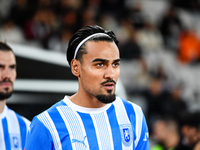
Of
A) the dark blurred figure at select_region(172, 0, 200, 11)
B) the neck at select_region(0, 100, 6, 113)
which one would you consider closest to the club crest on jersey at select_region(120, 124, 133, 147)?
the neck at select_region(0, 100, 6, 113)

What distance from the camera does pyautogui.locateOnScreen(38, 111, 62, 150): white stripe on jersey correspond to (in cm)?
225

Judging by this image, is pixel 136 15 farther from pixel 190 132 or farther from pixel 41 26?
pixel 190 132

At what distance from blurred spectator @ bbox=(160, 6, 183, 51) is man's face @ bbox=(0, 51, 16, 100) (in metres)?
7.05

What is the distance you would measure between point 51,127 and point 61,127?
0.07 m

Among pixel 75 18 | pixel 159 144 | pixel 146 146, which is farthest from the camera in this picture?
pixel 75 18

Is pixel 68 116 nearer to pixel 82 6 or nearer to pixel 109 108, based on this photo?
pixel 109 108

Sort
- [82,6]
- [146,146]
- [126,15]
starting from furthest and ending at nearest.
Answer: [126,15]
[82,6]
[146,146]

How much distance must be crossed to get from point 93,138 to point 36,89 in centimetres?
308

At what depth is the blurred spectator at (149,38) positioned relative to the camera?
9.12 meters

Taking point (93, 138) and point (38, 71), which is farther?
point (38, 71)

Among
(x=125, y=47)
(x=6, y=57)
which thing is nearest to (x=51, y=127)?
(x=6, y=57)

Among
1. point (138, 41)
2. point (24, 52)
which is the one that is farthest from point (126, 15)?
point (24, 52)

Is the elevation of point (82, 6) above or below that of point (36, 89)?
above

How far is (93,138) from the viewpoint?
7.64 feet
